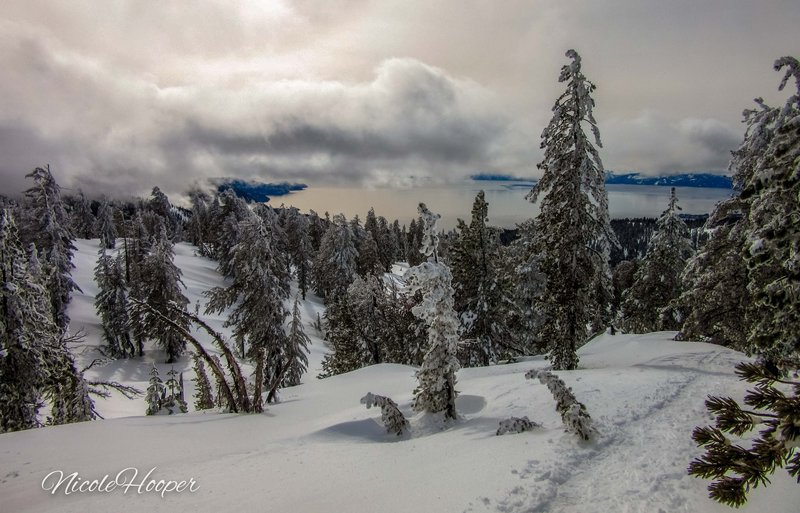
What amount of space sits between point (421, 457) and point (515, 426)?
6.90 feet

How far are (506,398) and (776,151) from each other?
838 cm

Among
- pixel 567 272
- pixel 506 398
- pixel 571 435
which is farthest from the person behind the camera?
pixel 567 272

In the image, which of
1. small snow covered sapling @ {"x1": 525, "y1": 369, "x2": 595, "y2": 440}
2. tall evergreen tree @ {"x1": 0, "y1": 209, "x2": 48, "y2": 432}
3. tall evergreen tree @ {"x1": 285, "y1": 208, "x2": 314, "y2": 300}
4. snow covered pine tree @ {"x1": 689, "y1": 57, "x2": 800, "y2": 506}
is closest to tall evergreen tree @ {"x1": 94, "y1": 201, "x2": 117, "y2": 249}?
tall evergreen tree @ {"x1": 285, "y1": 208, "x2": 314, "y2": 300}

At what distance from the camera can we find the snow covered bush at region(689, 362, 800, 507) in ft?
7.77

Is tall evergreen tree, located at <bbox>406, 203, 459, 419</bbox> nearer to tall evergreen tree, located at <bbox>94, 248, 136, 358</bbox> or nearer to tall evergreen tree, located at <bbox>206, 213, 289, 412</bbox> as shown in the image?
tall evergreen tree, located at <bbox>206, 213, 289, 412</bbox>

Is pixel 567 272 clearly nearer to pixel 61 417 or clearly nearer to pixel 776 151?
pixel 776 151

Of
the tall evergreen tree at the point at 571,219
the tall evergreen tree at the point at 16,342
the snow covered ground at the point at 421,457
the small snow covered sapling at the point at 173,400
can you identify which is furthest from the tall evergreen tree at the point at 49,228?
the tall evergreen tree at the point at 571,219

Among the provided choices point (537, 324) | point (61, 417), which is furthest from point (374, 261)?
point (61, 417)

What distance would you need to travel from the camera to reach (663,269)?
28406mm

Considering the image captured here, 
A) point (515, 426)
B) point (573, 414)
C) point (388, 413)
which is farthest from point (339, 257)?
point (573, 414)

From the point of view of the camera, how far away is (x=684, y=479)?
595 cm

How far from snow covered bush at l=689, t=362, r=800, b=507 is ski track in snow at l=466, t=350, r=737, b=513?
3.58 metres
